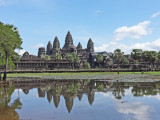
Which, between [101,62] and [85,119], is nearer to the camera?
[85,119]

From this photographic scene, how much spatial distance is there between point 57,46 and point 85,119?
166 m

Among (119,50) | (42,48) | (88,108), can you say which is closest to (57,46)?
(42,48)

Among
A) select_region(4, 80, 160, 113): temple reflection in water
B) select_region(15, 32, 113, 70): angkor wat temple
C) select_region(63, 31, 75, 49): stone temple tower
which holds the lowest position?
select_region(4, 80, 160, 113): temple reflection in water

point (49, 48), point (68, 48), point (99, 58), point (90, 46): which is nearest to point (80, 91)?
point (99, 58)

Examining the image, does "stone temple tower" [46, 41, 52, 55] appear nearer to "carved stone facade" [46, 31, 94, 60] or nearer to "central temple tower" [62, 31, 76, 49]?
"carved stone facade" [46, 31, 94, 60]

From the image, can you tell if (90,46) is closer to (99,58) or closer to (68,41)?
(68,41)

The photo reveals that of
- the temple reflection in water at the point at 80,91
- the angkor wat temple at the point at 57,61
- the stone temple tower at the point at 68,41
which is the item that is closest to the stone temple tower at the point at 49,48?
the angkor wat temple at the point at 57,61

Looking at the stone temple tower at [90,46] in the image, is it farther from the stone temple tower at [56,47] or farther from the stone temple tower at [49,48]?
the stone temple tower at [49,48]

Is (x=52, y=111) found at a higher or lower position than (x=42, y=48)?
lower

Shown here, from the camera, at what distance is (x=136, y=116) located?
34.8 ft

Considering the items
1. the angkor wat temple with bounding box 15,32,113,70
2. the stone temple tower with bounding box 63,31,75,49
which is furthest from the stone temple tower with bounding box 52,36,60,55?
the stone temple tower with bounding box 63,31,75,49

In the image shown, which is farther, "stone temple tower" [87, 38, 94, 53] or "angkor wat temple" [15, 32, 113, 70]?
"stone temple tower" [87, 38, 94, 53]

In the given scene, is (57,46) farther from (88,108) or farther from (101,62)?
(88,108)

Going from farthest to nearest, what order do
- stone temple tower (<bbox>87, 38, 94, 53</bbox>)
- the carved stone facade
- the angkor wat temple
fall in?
stone temple tower (<bbox>87, 38, 94, 53</bbox>)
the carved stone facade
the angkor wat temple
